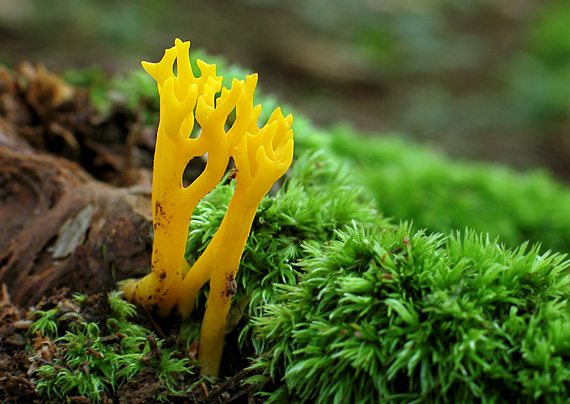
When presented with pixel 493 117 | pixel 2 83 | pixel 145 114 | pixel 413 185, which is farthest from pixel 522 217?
pixel 493 117

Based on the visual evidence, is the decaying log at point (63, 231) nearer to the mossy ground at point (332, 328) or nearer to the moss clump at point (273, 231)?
the mossy ground at point (332, 328)

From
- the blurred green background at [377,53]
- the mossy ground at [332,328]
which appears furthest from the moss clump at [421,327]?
the blurred green background at [377,53]

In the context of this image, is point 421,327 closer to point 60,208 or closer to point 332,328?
point 332,328

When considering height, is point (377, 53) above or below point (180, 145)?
above

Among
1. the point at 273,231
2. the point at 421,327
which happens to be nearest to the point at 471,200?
the point at 273,231

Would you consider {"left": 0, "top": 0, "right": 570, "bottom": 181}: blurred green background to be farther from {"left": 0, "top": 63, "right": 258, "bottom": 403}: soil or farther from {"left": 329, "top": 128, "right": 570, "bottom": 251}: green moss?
{"left": 0, "top": 63, "right": 258, "bottom": 403}: soil

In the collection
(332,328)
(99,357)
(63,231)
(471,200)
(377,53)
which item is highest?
(377,53)

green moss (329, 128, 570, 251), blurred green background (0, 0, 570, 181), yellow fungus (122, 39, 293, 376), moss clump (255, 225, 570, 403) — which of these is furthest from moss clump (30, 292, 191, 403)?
blurred green background (0, 0, 570, 181)
